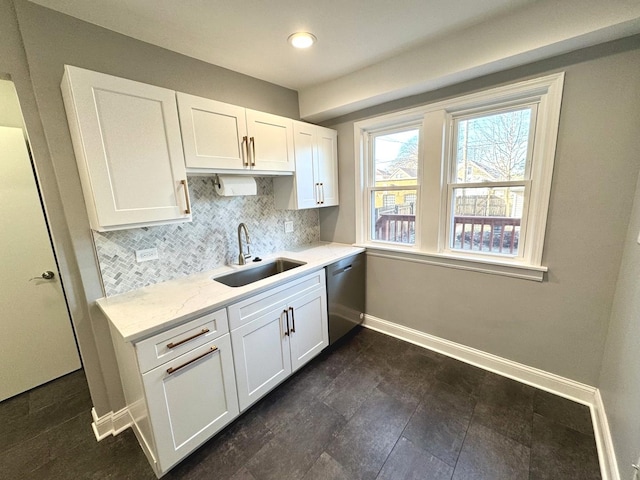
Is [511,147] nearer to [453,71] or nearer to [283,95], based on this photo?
[453,71]

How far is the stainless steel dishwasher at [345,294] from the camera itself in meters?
2.31

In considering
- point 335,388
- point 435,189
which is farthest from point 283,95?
point 335,388

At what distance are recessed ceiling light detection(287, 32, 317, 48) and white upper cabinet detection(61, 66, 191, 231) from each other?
84cm

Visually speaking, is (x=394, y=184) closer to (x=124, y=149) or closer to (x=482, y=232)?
(x=482, y=232)

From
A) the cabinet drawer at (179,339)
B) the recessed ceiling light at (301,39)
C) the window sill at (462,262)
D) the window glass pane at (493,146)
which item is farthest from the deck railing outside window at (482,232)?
the cabinet drawer at (179,339)

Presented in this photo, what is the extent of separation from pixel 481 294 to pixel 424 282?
1.50ft

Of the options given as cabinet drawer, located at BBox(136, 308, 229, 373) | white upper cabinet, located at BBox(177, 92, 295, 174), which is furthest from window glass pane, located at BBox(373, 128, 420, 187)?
cabinet drawer, located at BBox(136, 308, 229, 373)

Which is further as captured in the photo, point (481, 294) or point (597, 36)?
point (481, 294)

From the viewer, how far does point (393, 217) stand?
8.43 feet

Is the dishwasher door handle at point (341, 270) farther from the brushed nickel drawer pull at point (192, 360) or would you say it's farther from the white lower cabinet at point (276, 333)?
the brushed nickel drawer pull at point (192, 360)

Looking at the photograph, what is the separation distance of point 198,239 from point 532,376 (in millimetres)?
2772

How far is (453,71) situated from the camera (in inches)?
68.1

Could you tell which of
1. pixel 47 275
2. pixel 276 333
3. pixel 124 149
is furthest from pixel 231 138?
pixel 47 275

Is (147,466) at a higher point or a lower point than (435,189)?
lower
